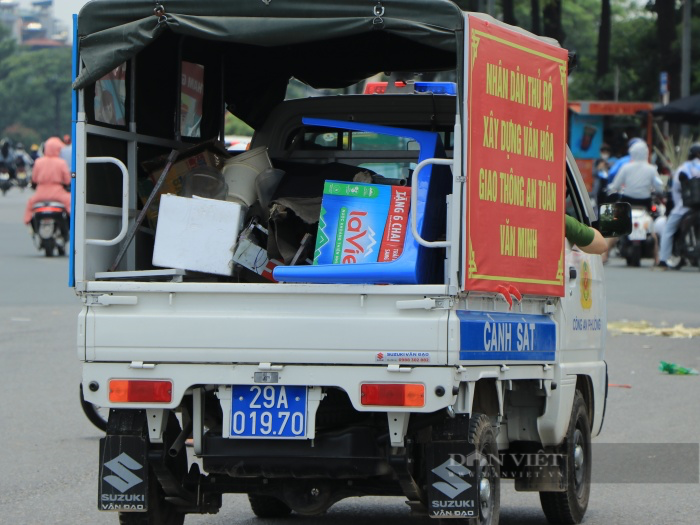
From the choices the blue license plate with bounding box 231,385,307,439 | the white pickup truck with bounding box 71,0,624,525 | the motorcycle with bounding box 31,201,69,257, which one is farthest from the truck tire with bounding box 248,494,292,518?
the motorcycle with bounding box 31,201,69,257

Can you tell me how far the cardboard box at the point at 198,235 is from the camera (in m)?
6.50

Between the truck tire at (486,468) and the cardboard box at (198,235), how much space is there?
1.25 metres

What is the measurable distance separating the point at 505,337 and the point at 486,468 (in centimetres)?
56

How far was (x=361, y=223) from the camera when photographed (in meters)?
6.44

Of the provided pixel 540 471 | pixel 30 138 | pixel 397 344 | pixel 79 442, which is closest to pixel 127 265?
pixel 397 344

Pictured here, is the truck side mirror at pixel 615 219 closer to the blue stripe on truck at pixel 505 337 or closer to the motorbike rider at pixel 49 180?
the blue stripe on truck at pixel 505 337

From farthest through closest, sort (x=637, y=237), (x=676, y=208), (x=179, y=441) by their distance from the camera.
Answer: (x=637, y=237), (x=676, y=208), (x=179, y=441)

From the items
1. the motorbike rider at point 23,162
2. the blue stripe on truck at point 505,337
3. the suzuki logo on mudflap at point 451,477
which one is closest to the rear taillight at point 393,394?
the blue stripe on truck at point 505,337

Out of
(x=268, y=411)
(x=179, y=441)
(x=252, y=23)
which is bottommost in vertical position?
(x=179, y=441)

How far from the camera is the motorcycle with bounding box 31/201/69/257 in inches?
969

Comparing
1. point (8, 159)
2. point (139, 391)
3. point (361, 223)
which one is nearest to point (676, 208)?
point (361, 223)

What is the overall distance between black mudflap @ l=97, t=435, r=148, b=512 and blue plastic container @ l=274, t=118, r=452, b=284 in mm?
892

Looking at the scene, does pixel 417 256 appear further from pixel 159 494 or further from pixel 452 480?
pixel 159 494

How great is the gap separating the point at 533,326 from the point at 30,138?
127m
